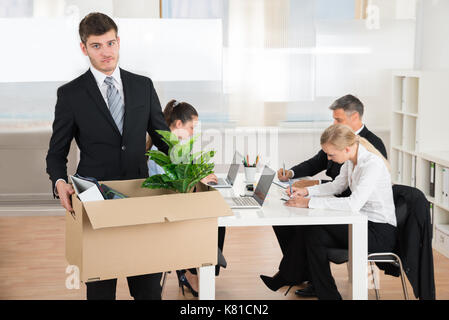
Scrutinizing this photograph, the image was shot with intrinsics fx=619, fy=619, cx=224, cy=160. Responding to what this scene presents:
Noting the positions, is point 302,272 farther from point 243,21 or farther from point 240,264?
point 243,21

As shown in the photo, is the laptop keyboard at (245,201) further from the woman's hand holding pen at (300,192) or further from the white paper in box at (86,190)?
the white paper in box at (86,190)

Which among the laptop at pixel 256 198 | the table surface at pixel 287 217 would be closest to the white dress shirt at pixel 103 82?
the table surface at pixel 287 217

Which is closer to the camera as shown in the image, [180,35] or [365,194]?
[365,194]

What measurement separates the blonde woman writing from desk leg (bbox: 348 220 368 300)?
192 millimetres

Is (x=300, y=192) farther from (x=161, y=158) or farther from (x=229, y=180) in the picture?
(x=161, y=158)

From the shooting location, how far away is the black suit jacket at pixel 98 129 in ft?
7.95

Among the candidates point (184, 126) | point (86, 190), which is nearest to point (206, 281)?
point (86, 190)

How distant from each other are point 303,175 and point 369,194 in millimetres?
1173

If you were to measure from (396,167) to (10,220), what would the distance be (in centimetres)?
392

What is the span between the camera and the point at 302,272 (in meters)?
3.57

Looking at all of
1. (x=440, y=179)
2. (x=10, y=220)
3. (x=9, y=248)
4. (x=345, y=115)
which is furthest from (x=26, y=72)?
(x=440, y=179)

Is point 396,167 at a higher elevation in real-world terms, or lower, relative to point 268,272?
higher

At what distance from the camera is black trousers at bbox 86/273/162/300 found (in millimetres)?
2375
